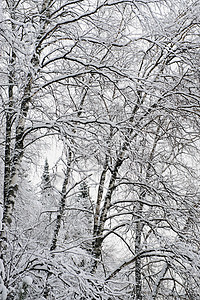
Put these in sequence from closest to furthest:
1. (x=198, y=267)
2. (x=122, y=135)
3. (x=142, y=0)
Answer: (x=142, y=0)
(x=122, y=135)
(x=198, y=267)

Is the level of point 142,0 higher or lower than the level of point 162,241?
higher

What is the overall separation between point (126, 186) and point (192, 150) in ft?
5.48

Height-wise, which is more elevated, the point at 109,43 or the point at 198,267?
the point at 109,43

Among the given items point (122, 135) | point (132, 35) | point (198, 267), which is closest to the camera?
point (122, 135)

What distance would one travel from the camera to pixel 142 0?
3.24 metres

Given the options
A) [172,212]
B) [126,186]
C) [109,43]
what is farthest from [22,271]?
[126,186]

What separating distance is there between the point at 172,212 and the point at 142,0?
129 inches

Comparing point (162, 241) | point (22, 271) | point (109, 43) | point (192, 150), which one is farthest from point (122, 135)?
point (192, 150)

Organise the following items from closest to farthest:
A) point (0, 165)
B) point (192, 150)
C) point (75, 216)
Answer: point (192, 150), point (75, 216), point (0, 165)

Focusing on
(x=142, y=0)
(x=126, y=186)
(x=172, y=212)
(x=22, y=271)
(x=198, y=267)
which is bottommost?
(x=22, y=271)

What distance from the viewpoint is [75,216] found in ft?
23.4

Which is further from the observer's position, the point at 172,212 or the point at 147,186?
the point at 147,186

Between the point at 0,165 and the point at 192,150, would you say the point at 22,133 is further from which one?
the point at 0,165

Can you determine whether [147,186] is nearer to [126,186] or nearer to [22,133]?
[126,186]
